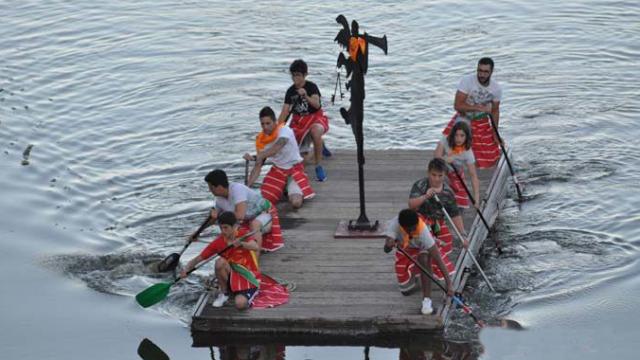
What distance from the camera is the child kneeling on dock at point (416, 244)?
49.8ft

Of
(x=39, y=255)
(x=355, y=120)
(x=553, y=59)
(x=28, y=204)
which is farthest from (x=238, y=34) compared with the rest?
(x=355, y=120)

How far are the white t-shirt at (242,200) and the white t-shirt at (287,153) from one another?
5.45 feet

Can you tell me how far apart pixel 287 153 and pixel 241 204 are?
7.18 feet

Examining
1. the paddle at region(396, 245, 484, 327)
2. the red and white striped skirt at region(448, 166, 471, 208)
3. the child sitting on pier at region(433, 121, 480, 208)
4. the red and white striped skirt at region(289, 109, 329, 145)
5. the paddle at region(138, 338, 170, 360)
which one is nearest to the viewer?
the paddle at region(396, 245, 484, 327)

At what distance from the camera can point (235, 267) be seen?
16.0 m

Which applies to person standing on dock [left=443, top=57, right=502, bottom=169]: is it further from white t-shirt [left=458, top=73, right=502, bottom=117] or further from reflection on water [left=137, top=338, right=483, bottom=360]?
reflection on water [left=137, top=338, right=483, bottom=360]

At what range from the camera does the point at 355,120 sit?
1716 cm

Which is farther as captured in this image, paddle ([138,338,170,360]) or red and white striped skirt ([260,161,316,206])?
red and white striped skirt ([260,161,316,206])

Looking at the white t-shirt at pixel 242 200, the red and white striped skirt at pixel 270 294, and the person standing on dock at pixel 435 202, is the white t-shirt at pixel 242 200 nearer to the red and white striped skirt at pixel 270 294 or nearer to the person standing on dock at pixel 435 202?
the red and white striped skirt at pixel 270 294

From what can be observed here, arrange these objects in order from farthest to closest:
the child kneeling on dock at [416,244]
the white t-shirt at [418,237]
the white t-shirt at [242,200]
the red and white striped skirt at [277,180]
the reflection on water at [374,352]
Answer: the red and white striped skirt at [277,180] → the white t-shirt at [242,200] → the reflection on water at [374,352] → the white t-shirt at [418,237] → the child kneeling on dock at [416,244]

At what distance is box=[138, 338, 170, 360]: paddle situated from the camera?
54.4 feet

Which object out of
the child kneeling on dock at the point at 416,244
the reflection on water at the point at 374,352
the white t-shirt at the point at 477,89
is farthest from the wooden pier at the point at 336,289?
the white t-shirt at the point at 477,89

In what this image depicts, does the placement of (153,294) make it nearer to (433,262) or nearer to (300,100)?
(433,262)

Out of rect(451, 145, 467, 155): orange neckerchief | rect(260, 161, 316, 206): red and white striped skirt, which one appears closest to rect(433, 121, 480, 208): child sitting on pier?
rect(451, 145, 467, 155): orange neckerchief
